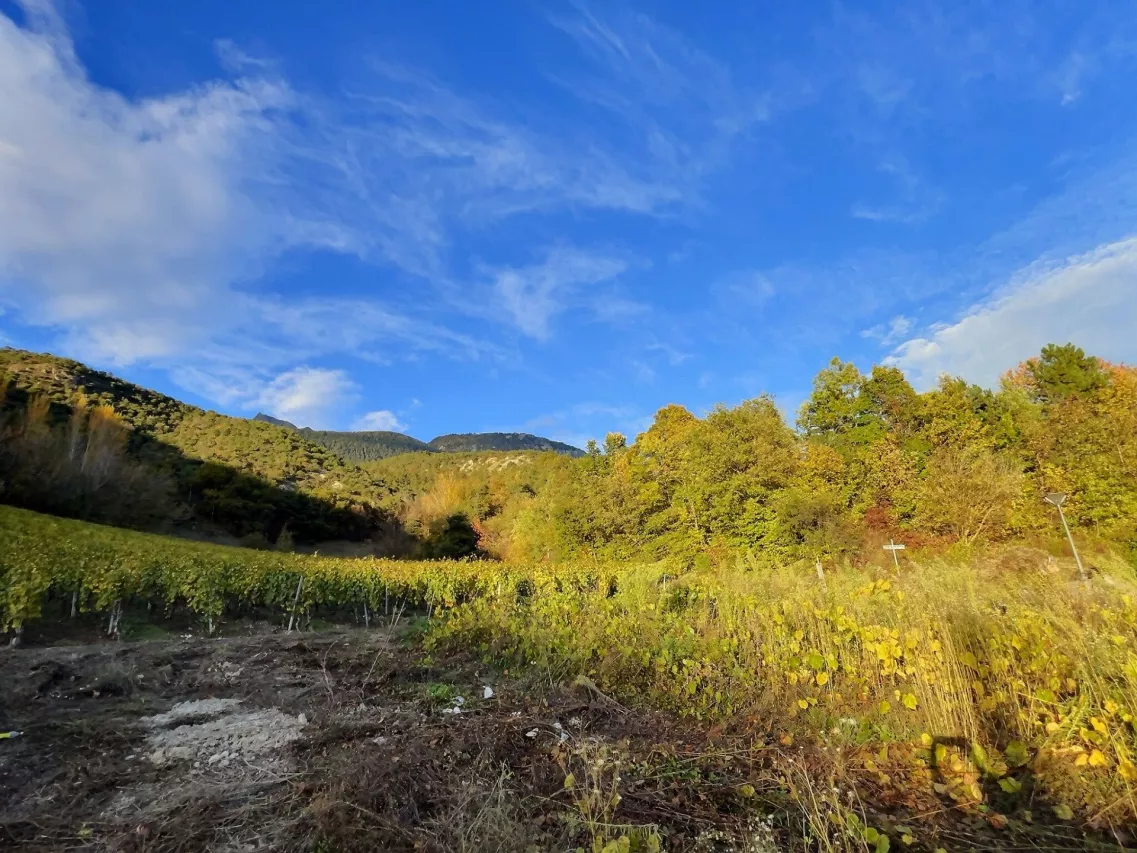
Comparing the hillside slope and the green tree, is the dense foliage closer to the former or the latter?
the green tree

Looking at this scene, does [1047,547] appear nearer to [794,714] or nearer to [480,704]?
[794,714]

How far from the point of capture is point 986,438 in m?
25.1

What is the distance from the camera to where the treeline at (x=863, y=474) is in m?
18.6

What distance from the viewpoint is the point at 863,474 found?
23.2 meters

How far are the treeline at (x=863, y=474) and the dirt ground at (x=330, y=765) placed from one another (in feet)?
52.9

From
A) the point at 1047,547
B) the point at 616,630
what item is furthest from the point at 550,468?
the point at 616,630

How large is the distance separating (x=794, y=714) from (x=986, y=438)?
28074 millimetres

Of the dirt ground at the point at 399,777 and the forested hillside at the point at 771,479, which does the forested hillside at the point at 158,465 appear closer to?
the forested hillside at the point at 771,479

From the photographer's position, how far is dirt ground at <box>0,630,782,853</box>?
6.88 ft

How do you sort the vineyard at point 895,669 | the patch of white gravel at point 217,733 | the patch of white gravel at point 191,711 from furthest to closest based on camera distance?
1. the patch of white gravel at point 191,711
2. the patch of white gravel at point 217,733
3. the vineyard at point 895,669

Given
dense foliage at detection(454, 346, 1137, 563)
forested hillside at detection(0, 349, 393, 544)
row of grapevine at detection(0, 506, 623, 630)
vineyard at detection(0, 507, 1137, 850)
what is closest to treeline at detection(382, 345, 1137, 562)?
dense foliage at detection(454, 346, 1137, 563)

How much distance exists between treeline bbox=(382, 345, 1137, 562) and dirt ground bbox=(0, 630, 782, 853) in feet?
52.9

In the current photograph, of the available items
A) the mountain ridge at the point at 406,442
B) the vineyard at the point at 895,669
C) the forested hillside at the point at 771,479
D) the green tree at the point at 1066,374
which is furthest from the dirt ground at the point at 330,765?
the mountain ridge at the point at 406,442

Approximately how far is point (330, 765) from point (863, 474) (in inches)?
966
